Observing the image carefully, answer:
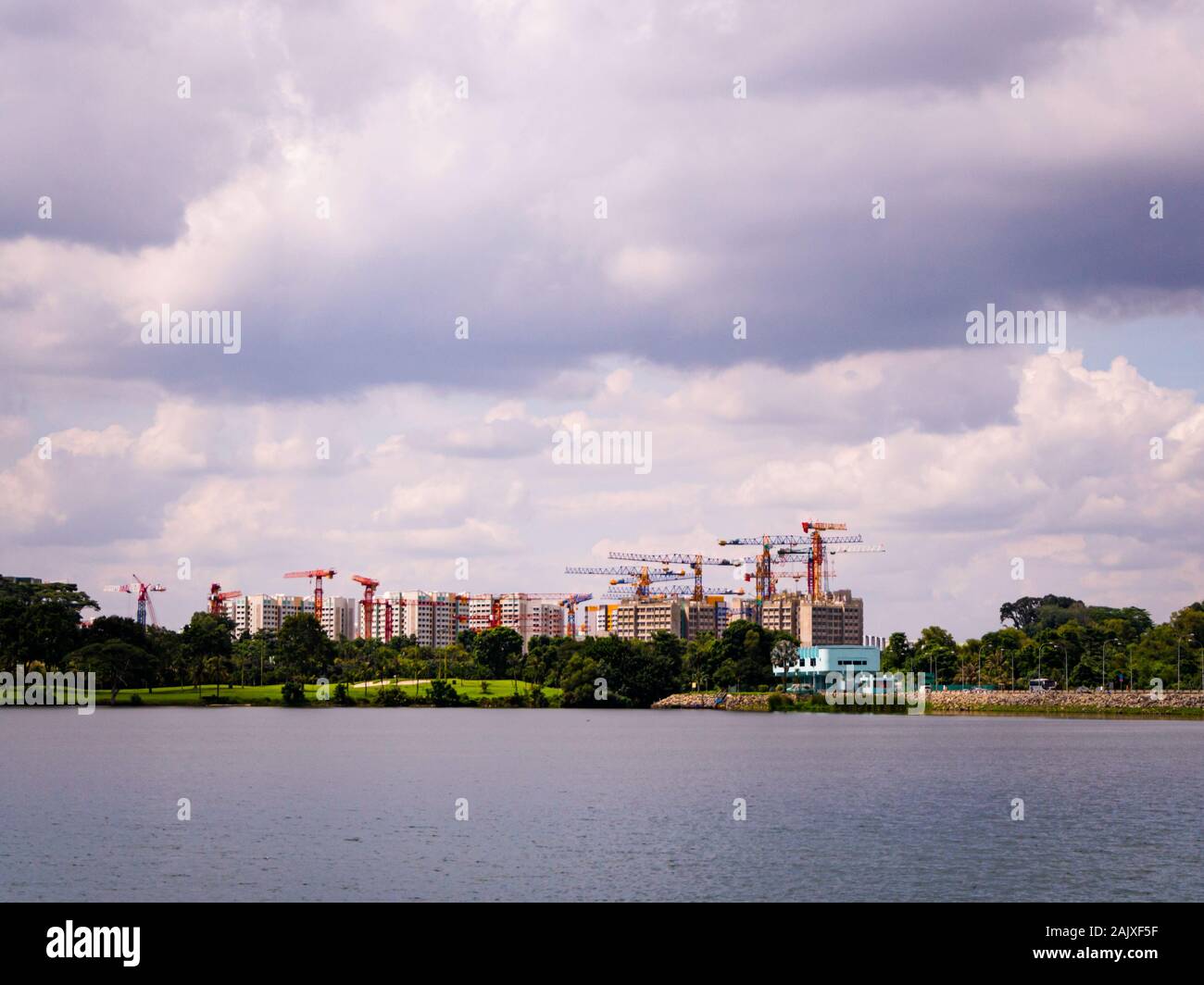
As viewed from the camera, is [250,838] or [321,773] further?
[321,773]

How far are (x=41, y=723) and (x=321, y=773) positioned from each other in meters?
95.1

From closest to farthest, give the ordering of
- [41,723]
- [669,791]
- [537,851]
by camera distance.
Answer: [537,851] < [669,791] < [41,723]

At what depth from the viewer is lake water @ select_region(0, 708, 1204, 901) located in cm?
5700

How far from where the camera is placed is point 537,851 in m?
65.2

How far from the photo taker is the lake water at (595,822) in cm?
5700

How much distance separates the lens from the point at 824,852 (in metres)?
65.6

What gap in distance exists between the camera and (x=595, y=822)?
76.6m
